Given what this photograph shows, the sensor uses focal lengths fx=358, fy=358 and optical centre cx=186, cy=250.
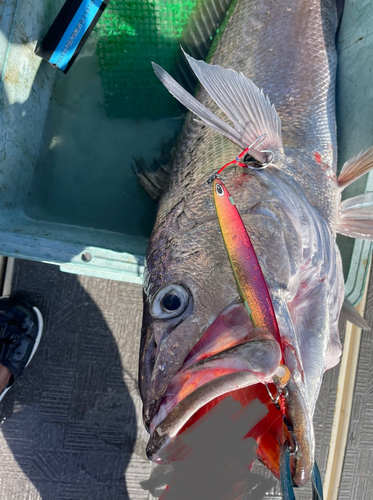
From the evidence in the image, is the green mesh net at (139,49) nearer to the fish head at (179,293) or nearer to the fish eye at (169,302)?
the fish head at (179,293)

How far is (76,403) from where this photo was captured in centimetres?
239

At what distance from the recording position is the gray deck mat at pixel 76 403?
2365mm

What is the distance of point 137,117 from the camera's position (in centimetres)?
220

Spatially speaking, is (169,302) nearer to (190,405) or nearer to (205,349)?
(205,349)

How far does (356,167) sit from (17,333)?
2.17 meters

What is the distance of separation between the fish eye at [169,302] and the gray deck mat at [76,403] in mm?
1327

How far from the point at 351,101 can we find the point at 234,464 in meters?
1.68

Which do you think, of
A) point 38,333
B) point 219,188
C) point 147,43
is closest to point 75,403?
point 38,333

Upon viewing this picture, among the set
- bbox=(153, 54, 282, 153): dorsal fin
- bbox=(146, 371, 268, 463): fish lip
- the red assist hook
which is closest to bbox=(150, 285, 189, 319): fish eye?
bbox=(146, 371, 268, 463): fish lip

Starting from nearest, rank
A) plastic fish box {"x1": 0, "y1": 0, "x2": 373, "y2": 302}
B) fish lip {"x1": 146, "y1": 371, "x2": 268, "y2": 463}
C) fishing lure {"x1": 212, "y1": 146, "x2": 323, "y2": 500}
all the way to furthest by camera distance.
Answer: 1. fish lip {"x1": 146, "y1": 371, "x2": 268, "y2": 463}
2. fishing lure {"x1": 212, "y1": 146, "x2": 323, "y2": 500}
3. plastic fish box {"x1": 0, "y1": 0, "x2": 373, "y2": 302}

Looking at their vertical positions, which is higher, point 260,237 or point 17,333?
point 260,237

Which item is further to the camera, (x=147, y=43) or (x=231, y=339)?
(x=147, y=43)

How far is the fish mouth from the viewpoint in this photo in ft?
2.73

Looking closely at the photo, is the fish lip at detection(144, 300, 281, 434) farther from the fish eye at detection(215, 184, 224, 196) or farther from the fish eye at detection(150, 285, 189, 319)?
the fish eye at detection(215, 184, 224, 196)
